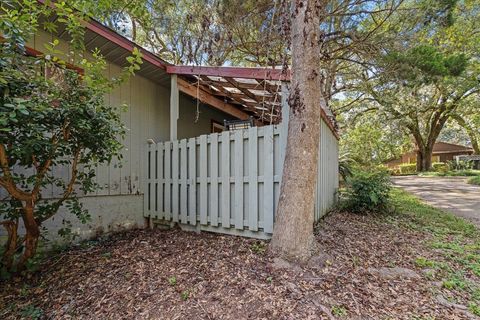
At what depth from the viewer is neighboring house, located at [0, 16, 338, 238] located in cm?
340

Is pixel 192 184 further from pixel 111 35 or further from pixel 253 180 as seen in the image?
pixel 111 35

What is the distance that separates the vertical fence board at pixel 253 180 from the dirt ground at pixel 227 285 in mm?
269

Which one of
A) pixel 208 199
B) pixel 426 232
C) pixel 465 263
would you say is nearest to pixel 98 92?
pixel 208 199

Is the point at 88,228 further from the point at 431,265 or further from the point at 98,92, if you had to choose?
the point at 431,265

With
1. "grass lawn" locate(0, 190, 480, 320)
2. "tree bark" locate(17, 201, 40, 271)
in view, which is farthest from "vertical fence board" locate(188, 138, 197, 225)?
"tree bark" locate(17, 201, 40, 271)

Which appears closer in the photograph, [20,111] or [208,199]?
[20,111]

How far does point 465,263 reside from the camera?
3.21 metres

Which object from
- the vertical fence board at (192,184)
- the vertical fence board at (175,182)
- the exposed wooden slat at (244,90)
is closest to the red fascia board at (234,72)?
the exposed wooden slat at (244,90)

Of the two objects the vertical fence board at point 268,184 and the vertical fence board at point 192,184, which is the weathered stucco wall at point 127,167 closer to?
the vertical fence board at point 192,184

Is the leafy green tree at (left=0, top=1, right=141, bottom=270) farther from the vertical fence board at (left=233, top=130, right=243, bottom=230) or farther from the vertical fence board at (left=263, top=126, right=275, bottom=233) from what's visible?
the vertical fence board at (left=263, top=126, right=275, bottom=233)

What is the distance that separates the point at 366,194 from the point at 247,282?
3746mm

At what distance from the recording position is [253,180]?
344 cm

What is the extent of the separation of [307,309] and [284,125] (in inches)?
73.8

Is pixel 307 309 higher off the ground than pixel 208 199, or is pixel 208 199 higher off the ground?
pixel 208 199
